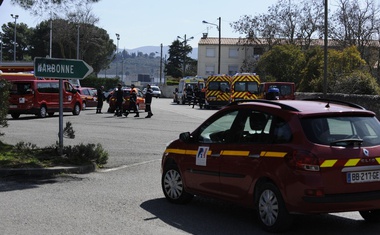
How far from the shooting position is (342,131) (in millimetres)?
6562

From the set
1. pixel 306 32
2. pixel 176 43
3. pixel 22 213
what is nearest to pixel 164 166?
pixel 22 213

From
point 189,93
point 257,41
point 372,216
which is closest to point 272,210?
point 372,216

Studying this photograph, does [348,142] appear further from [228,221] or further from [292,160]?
[228,221]

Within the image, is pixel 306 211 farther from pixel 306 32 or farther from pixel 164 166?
pixel 306 32

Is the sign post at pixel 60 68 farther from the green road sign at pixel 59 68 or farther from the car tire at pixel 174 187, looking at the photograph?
the car tire at pixel 174 187

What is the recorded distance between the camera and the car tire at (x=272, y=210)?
250 inches

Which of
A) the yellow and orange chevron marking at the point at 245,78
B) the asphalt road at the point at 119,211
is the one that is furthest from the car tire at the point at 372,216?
the yellow and orange chevron marking at the point at 245,78

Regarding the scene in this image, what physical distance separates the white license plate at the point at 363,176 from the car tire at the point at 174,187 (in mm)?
2675

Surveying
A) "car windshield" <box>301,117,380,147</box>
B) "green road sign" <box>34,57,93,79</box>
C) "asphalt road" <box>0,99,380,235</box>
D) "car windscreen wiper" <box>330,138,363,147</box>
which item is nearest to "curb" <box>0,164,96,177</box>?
"asphalt road" <box>0,99,380,235</box>

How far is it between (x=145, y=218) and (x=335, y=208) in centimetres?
249

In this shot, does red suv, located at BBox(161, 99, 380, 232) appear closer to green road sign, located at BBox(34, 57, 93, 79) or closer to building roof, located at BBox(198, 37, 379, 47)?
green road sign, located at BBox(34, 57, 93, 79)

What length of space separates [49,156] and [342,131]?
7339 mm

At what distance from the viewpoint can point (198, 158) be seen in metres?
7.71

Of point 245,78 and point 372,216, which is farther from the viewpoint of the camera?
point 245,78
